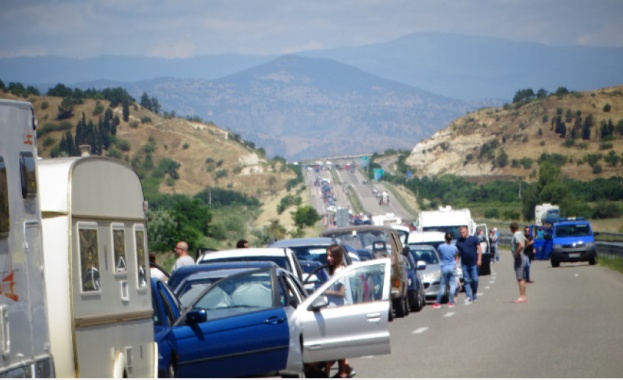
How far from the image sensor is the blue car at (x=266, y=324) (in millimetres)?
13008

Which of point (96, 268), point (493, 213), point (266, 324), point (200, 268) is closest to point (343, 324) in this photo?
point (266, 324)

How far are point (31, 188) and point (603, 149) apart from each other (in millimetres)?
174196

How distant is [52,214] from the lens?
1032 centimetres

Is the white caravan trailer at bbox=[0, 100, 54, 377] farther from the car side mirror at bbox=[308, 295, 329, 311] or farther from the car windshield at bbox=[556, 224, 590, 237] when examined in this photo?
the car windshield at bbox=[556, 224, 590, 237]

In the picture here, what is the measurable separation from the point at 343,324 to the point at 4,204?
20.3ft

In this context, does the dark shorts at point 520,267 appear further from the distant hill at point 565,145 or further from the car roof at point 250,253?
the distant hill at point 565,145

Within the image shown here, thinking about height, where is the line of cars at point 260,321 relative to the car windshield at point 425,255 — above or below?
above

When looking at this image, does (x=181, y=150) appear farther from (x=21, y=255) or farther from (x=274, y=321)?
(x=21, y=255)

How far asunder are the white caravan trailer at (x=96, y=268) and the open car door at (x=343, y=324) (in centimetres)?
239

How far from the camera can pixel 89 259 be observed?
1074 centimetres

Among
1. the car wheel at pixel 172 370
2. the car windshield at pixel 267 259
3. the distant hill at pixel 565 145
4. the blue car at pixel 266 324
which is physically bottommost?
the car wheel at pixel 172 370

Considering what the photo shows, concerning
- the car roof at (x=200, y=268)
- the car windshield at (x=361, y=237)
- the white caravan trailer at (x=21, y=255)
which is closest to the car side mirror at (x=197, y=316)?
A: the car roof at (x=200, y=268)

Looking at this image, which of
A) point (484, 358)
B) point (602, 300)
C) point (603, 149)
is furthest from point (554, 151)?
point (484, 358)

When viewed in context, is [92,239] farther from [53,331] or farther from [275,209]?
[275,209]
